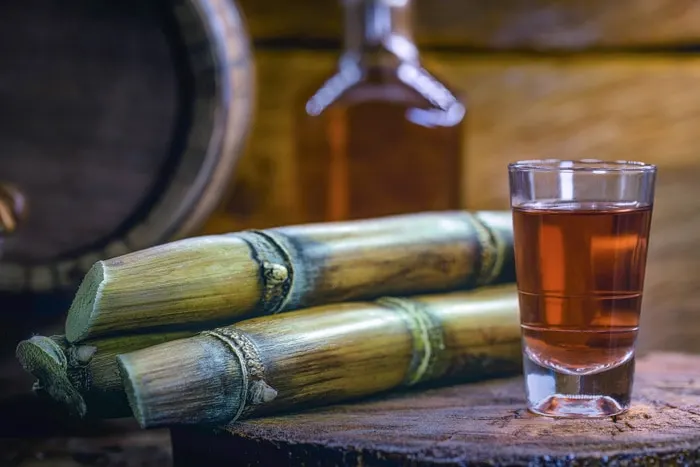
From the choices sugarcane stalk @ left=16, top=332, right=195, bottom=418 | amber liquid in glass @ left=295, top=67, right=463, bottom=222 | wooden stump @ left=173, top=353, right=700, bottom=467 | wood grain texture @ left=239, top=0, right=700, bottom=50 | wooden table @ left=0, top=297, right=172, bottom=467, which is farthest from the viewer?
wood grain texture @ left=239, top=0, right=700, bottom=50

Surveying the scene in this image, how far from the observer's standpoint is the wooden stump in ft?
2.22

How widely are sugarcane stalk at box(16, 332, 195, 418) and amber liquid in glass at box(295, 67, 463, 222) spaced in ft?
2.04

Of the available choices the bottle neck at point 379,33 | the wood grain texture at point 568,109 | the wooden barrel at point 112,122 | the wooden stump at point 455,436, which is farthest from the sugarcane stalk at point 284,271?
the wood grain texture at point 568,109

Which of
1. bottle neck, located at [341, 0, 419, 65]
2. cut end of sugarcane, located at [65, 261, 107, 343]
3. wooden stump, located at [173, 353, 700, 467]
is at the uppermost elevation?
bottle neck, located at [341, 0, 419, 65]

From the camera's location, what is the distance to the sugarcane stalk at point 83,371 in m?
0.78

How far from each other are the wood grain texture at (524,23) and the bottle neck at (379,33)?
0.12 m

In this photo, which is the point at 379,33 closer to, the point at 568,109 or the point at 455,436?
the point at 568,109

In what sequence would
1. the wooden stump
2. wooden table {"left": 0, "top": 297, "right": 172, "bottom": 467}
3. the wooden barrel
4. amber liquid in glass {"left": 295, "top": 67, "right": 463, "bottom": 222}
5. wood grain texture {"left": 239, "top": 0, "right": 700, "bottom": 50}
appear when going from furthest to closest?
wood grain texture {"left": 239, "top": 0, "right": 700, "bottom": 50}, amber liquid in glass {"left": 295, "top": 67, "right": 463, "bottom": 222}, the wooden barrel, wooden table {"left": 0, "top": 297, "right": 172, "bottom": 467}, the wooden stump

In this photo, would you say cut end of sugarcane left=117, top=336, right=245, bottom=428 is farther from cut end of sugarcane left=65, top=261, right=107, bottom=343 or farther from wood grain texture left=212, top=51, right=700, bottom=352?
wood grain texture left=212, top=51, right=700, bottom=352

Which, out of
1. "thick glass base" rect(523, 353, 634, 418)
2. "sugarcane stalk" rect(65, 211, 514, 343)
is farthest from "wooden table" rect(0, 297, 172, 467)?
"thick glass base" rect(523, 353, 634, 418)

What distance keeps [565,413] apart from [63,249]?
0.64m

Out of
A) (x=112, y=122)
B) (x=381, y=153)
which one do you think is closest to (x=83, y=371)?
(x=112, y=122)

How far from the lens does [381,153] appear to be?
1370 millimetres

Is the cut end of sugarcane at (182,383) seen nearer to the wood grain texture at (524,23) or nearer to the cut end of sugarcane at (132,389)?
the cut end of sugarcane at (132,389)
